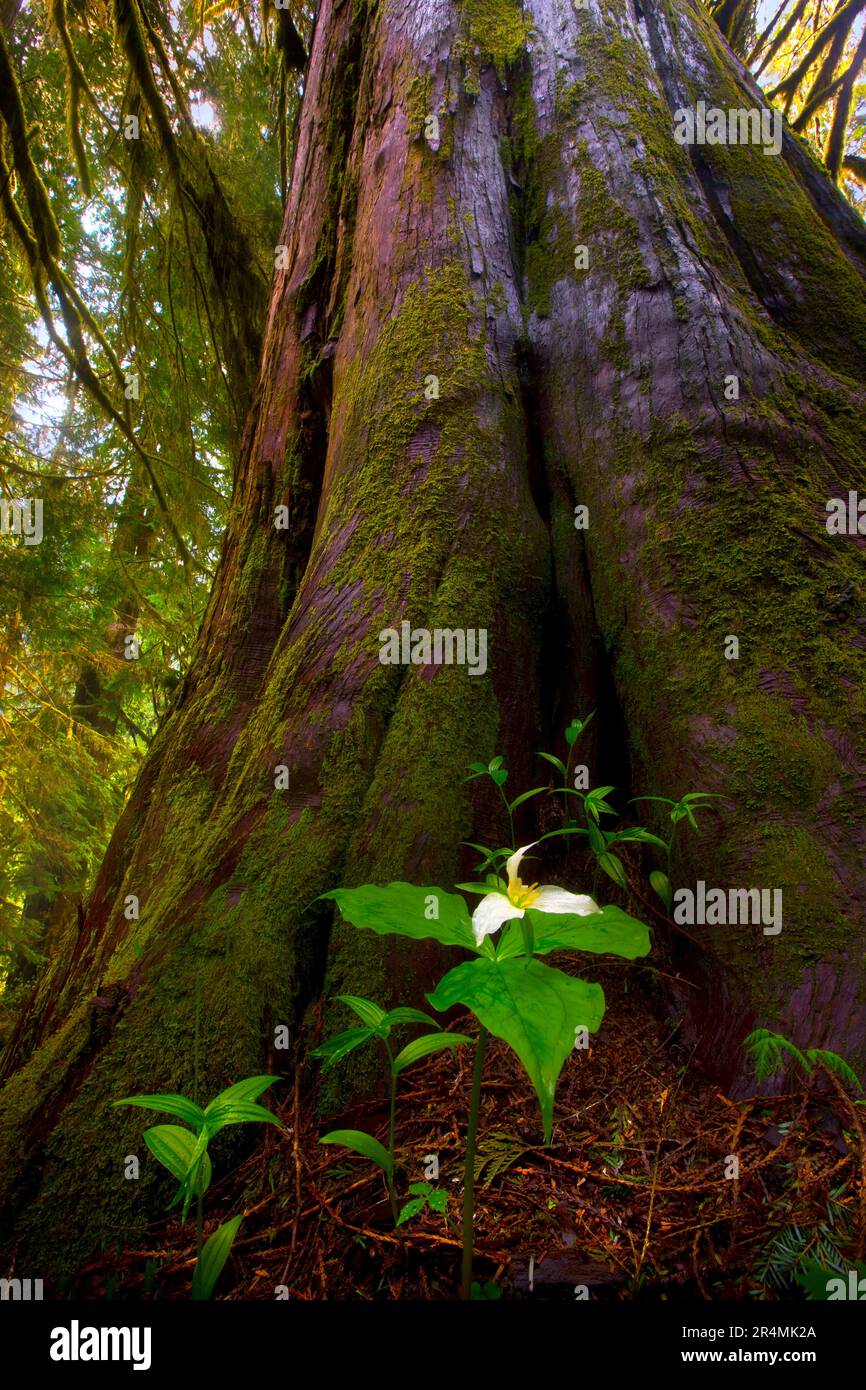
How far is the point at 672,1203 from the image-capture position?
3.53ft

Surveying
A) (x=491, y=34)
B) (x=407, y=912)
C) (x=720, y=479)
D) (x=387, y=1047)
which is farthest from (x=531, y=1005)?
(x=491, y=34)

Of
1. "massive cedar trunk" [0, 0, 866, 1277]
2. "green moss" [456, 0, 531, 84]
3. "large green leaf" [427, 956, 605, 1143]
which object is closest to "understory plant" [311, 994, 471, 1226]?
"large green leaf" [427, 956, 605, 1143]

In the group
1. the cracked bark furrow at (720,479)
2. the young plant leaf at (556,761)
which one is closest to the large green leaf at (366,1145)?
the cracked bark furrow at (720,479)

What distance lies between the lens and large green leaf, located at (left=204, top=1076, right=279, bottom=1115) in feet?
3.35

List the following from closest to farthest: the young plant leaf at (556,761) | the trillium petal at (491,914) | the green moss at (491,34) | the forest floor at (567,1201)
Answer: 1. the trillium petal at (491,914)
2. the forest floor at (567,1201)
3. the young plant leaf at (556,761)
4. the green moss at (491,34)

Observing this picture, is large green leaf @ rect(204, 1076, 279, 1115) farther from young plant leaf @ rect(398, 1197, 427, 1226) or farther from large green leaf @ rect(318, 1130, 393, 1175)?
young plant leaf @ rect(398, 1197, 427, 1226)

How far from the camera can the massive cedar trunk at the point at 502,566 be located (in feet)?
4.86

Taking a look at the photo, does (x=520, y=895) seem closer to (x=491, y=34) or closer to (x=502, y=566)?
(x=502, y=566)

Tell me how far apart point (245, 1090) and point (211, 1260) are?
8.4 inches

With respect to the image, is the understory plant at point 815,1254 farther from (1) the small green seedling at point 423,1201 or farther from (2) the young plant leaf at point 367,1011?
(2) the young plant leaf at point 367,1011

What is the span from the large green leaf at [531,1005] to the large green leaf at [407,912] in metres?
0.10

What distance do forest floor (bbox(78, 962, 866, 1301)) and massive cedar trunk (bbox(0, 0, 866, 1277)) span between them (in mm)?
161
